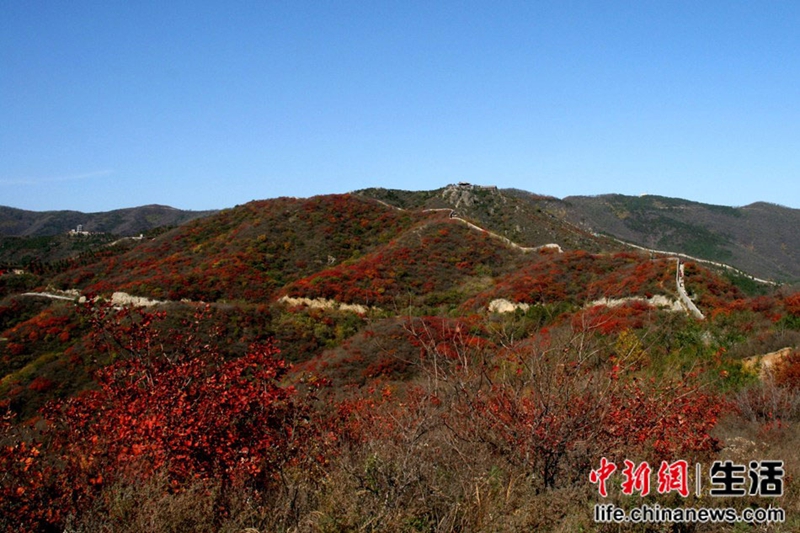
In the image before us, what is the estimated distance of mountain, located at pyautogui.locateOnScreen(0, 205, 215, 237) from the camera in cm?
14200

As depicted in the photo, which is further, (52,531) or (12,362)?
(12,362)

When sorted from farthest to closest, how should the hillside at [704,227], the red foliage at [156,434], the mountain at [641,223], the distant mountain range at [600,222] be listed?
the hillside at [704,227], the distant mountain range at [600,222], the mountain at [641,223], the red foliage at [156,434]

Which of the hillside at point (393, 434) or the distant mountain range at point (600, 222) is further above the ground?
the distant mountain range at point (600, 222)

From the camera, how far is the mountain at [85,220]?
142000 millimetres

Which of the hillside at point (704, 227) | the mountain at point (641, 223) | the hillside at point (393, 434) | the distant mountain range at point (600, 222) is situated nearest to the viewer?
the hillside at point (393, 434)

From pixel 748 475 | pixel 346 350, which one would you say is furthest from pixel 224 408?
pixel 346 350

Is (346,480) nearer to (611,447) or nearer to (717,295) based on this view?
(611,447)

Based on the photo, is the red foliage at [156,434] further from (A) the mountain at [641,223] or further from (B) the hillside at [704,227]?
(B) the hillside at [704,227]

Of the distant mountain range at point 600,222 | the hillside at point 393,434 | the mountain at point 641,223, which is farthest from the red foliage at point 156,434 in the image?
the mountain at point 641,223

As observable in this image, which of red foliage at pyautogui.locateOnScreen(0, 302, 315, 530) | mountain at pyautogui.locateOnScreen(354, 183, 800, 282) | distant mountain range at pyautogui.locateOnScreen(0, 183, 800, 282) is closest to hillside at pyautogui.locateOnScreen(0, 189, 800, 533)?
red foliage at pyautogui.locateOnScreen(0, 302, 315, 530)

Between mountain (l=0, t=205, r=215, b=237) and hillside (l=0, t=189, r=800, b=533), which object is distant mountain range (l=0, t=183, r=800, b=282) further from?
hillside (l=0, t=189, r=800, b=533)

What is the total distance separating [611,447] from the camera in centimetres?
491

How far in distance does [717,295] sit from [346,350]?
16.4 metres

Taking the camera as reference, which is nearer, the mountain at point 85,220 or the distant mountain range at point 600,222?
the distant mountain range at point 600,222
